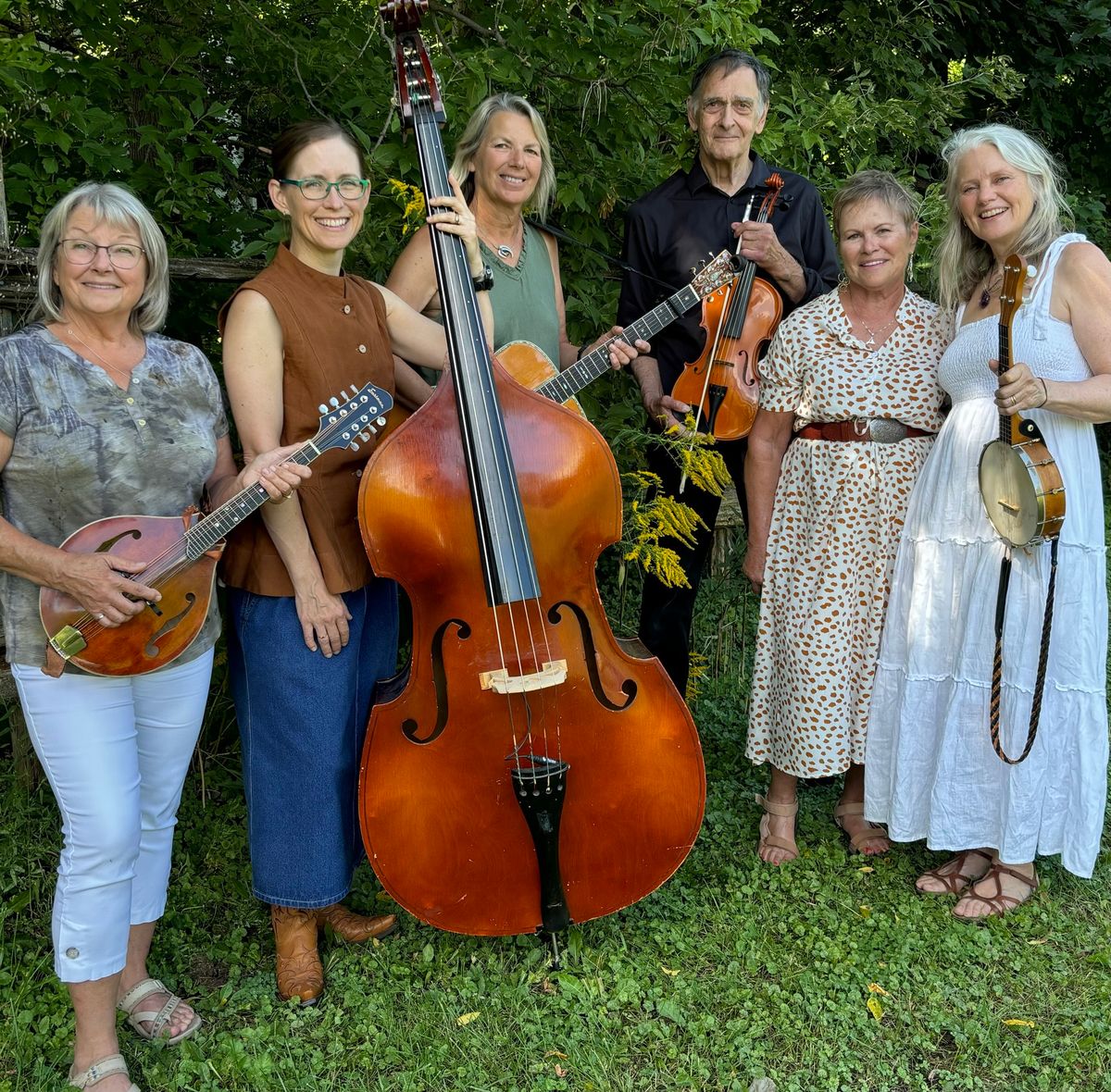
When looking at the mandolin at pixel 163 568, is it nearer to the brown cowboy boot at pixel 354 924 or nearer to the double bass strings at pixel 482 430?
the double bass strings at pixel 482 430

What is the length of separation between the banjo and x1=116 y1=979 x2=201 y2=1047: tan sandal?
2.20 meters

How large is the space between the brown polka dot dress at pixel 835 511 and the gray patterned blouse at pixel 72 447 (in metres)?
1.70

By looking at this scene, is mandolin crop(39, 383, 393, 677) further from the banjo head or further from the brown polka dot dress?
the banjo head

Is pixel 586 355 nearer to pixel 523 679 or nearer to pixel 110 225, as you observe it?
pixel 523 679

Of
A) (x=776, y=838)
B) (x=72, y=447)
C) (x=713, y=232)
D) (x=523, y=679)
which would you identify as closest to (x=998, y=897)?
(x=776, y=838)

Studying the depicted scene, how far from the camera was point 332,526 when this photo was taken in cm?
243

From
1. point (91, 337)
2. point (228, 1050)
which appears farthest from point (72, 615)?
point (228, 1050)

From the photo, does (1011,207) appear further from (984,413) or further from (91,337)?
(91,337)

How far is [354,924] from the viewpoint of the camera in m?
2.84

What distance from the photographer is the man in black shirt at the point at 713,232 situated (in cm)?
313

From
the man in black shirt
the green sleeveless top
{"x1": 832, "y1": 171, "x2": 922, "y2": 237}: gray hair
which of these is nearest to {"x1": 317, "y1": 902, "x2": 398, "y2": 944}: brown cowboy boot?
the man in black shirt

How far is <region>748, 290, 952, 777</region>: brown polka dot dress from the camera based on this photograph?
117 inches

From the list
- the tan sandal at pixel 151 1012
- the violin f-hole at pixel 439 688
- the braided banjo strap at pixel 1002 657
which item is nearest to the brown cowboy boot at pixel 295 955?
the tan sandal at pixel 151 1012

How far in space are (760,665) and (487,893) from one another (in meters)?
1.22
